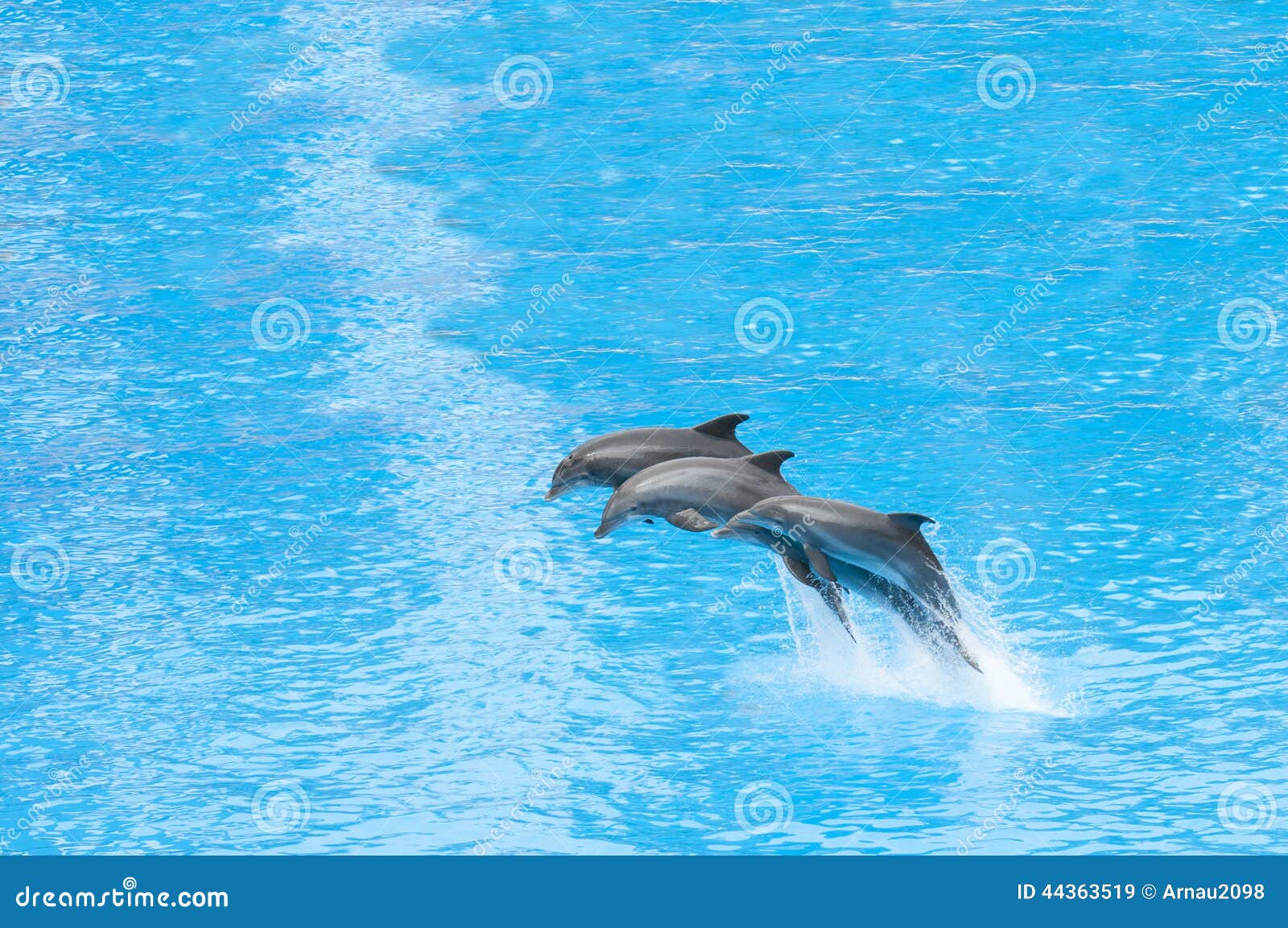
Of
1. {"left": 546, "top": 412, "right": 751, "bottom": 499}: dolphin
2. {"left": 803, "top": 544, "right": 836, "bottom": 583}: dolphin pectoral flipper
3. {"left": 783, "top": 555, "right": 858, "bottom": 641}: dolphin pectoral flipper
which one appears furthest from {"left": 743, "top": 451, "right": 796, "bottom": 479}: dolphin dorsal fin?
{"left": 803, "top": 544, "right": 836, "bottom": 583}: dolphin pectoral flipper

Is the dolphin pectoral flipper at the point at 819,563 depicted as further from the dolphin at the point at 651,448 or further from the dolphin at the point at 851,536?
the dolphin at the point at 651,448

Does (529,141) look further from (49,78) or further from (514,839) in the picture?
(514,839)

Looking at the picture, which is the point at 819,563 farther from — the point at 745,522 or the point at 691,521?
the point at 691,521

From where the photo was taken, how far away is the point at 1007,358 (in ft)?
35.3

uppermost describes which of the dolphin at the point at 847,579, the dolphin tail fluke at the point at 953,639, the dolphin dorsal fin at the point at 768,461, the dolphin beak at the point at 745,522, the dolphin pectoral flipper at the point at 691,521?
the dolphin dorsal fin at the point at 768,461

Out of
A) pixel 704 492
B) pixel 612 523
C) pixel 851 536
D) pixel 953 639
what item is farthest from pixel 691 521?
pixel 953 639

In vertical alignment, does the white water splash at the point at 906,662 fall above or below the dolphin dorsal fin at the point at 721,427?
below

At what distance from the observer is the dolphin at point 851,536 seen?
694 centimetres

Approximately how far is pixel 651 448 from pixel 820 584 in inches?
38.9

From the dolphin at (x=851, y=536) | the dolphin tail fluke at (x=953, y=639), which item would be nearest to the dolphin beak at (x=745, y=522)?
the dolphin at (x=851, y=536)

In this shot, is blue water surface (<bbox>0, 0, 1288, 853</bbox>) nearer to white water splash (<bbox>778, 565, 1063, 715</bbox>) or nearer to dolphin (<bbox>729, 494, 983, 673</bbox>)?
white water splash (<bbox>778, 565, 1063, 715</bbox>)
